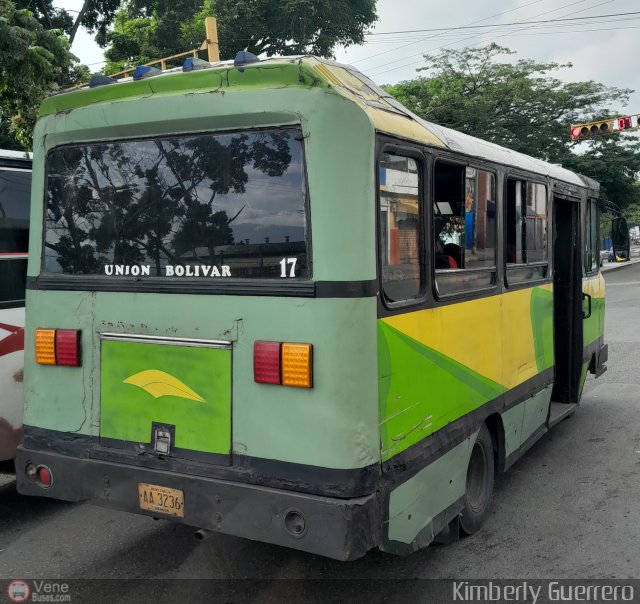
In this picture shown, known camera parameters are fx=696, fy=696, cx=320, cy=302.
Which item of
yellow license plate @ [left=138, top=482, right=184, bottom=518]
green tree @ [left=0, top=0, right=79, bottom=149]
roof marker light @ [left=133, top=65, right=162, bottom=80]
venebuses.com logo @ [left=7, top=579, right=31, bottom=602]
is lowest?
venebuses.com logo @ [left=7, top=579, right=31, bottom=602]

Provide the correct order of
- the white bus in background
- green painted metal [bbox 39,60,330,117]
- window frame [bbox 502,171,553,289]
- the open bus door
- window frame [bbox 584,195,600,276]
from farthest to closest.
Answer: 1. the open bus door
2. window frame [bbox 584,195,600,276]
3. window frame [bbox 502,171,553,289]
4. the white bus in background
5. green painted metal [bbox 39,60,330,117]

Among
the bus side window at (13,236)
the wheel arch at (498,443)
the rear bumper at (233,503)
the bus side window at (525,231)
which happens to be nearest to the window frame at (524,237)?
the bus side window at (525,231)

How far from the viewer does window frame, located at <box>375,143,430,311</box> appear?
10.9 ft

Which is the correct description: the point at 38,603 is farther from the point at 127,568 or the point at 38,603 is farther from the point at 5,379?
the point at 5,379

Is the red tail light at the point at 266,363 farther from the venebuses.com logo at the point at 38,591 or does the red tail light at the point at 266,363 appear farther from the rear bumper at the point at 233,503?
the venebuses.com logo at the point at 38,591

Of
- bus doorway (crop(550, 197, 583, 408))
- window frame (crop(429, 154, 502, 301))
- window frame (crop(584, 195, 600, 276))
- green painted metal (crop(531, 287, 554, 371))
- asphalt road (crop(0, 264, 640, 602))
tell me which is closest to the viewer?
window frame (crop(429, 154, 502, 301))

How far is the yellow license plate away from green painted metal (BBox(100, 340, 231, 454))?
0.23m

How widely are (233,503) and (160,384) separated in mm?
727

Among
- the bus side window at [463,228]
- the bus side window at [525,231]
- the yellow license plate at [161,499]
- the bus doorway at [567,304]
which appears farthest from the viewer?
the bus doorway at [567,304]

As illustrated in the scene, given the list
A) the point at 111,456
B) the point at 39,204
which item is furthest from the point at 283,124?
the point at 111,456

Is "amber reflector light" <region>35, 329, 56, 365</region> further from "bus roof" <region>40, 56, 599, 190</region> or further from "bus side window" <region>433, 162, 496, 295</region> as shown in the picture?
"bus side window" <region>433, 162, 496, 295</region>

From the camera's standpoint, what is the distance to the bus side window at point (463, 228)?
3.98 m

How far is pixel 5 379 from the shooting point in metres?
4.77

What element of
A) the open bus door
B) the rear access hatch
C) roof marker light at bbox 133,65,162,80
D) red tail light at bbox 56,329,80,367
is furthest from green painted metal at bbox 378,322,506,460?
the open bus door
